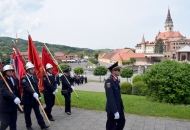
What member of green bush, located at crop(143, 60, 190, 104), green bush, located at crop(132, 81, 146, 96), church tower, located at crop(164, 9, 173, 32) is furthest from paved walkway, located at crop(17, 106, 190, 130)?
church tower, located at crop(164, 9, 173, 32)

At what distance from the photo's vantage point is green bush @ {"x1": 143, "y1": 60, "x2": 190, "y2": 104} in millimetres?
8258

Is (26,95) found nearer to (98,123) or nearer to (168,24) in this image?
(98,123)

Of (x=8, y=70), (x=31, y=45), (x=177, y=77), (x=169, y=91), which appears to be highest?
(x=31, y=45)

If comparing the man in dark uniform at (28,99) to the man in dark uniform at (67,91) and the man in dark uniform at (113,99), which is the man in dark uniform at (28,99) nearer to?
the man in dark uniform at (67,91)

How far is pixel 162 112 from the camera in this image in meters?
7.00

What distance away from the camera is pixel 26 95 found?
5.75 m

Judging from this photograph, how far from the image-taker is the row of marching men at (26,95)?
4914 millimetres

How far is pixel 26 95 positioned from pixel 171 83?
5849 millimetres

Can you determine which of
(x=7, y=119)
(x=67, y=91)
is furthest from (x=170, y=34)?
(x=7, y=119)

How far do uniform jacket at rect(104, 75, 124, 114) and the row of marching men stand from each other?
7.19 ft

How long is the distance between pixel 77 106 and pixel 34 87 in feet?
9.39

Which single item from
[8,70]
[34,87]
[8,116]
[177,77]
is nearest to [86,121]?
[34,87]

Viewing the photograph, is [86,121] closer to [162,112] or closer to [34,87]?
[34,87]

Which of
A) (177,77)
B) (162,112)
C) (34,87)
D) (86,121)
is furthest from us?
(177,77)
